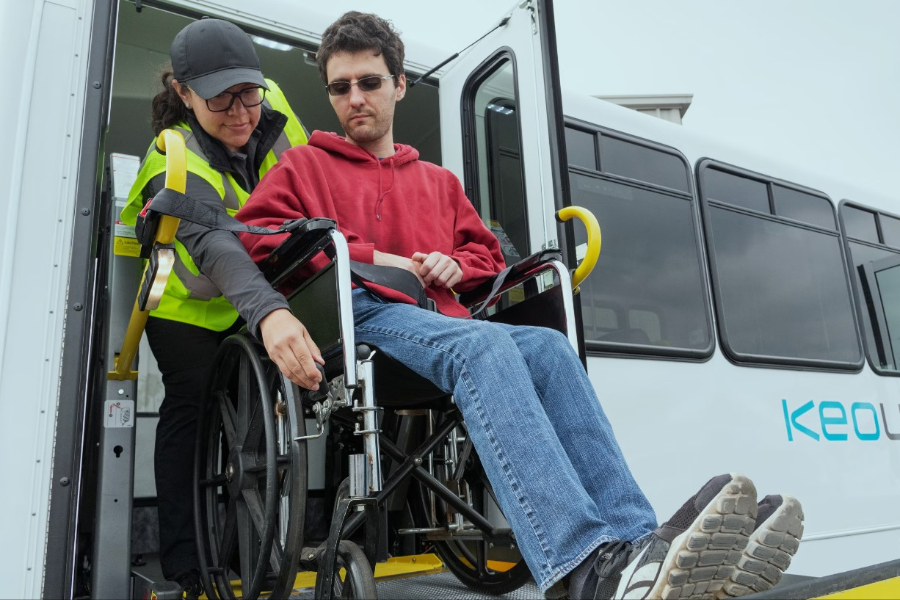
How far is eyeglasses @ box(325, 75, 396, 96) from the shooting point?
190 cm

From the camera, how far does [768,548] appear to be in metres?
1.21

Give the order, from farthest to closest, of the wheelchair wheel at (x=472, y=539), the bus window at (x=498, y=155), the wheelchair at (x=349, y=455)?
1. the bus window at (x=498, y=155)
2. the wheelchair wheel at (x=472, y=539)
3. the wheelchair at (x=349, y=455)

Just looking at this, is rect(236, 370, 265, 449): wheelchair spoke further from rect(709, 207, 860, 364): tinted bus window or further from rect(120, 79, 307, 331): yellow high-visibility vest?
rect(709, 207, 860, 364): tinted bus window

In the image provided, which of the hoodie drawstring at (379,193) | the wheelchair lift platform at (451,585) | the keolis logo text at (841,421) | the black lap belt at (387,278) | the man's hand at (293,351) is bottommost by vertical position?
the wheelchair lift platform at (451,585)

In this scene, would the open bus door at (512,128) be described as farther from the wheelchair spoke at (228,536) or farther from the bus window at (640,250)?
the wheelchair spoke at (228,536)

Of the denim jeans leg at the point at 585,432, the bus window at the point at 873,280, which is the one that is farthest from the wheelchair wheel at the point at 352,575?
the bus window at the point at 873,280

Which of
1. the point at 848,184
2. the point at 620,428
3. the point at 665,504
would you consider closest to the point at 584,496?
the point at 620,428

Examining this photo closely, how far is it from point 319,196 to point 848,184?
3611 mm

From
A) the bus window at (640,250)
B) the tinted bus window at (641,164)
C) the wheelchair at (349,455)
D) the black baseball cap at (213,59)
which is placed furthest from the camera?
the tinted bus window at (641,164)

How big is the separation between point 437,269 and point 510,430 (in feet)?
1.80

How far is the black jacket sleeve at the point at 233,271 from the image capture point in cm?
150

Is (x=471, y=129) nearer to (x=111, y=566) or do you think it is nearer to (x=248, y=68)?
(x=248, y=68)

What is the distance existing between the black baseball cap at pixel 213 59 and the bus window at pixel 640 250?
1.59 metres

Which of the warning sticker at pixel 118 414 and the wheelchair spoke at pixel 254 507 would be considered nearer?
the wheelchair spoke at pixel 254 507
